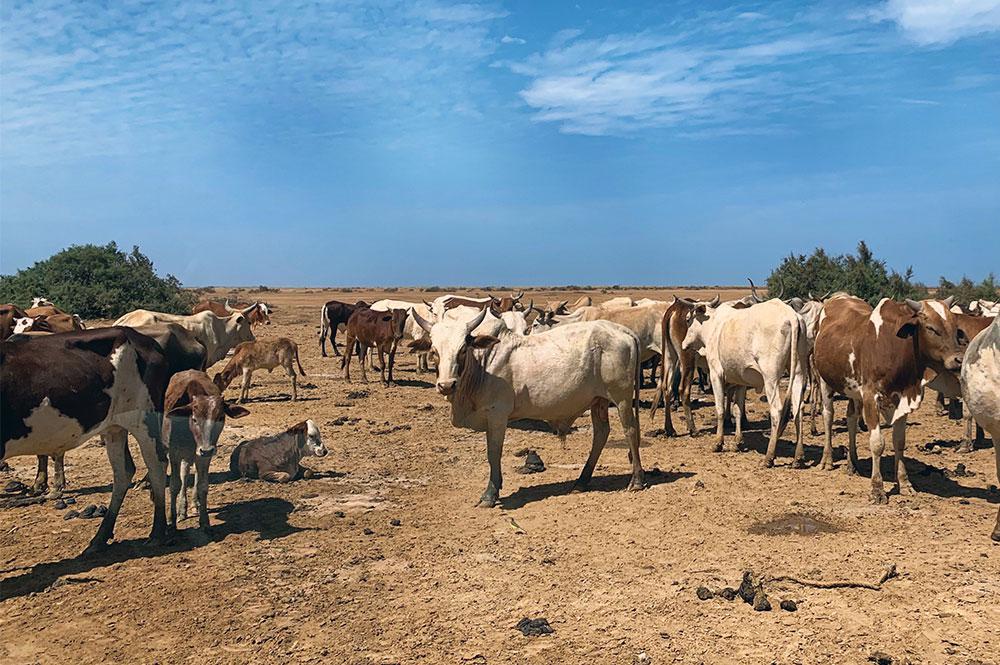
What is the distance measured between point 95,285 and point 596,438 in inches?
1211

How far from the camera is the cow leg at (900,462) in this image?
8.73 meters

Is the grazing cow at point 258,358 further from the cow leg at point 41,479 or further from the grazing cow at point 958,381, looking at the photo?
the grazing cow at point 958,381

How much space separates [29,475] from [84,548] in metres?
3.80

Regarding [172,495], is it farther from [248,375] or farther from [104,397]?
[248,375]

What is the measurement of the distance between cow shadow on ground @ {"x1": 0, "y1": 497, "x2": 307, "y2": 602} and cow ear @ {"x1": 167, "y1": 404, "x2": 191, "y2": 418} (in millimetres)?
1199

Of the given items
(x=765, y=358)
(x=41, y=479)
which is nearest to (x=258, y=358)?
(x=41, y=479)

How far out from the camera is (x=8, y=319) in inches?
531

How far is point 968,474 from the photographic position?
9.72 meters

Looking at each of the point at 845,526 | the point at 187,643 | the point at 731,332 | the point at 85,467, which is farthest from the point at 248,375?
the point at 845,526

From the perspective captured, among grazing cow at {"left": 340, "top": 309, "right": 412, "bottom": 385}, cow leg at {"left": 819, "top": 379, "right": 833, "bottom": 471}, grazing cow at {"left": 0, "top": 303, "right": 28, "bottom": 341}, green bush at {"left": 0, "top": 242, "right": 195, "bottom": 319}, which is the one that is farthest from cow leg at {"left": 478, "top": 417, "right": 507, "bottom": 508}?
green bush at {"left": 0, "top": 242, "right": 195, "bottom": 319}

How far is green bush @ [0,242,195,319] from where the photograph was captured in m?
32.7

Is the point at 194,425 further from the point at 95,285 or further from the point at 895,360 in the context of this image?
the point at 95,285

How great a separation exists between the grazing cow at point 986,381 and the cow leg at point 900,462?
1.59m

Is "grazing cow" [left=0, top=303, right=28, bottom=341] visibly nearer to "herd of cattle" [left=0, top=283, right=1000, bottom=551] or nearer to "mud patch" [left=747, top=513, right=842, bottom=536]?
"herd of cattle" [left=0, top=283, right=1000, bottom=551]
